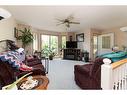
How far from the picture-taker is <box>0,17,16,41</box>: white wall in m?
2.04

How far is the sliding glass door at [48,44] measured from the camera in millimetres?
3061

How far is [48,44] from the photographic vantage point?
313cm

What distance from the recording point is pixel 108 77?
1.32 meters

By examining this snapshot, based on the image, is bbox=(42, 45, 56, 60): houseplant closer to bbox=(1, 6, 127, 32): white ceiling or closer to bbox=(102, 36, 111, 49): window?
bbox=(1, 6, 127, 32): white ceiling

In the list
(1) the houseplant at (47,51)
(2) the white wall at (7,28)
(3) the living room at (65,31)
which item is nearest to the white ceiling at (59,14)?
(3) the living room at (65,31)

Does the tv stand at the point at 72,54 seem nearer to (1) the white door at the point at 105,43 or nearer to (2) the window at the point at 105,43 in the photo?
(1) the white door at the point at 105,43

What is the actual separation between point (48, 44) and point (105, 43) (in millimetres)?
2664

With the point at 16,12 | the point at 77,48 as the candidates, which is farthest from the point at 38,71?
the point at 77,48

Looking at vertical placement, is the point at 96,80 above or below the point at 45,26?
below

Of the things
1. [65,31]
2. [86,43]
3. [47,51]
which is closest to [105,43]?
[86,43]

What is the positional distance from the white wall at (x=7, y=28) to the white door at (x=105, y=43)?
3.19m

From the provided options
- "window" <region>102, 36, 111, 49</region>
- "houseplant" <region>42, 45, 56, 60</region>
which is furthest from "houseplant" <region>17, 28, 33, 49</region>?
"window" <region>102, 36, 111, 49</region>

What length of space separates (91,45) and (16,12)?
9.78 feet

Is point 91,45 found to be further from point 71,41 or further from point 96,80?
point 96,80
